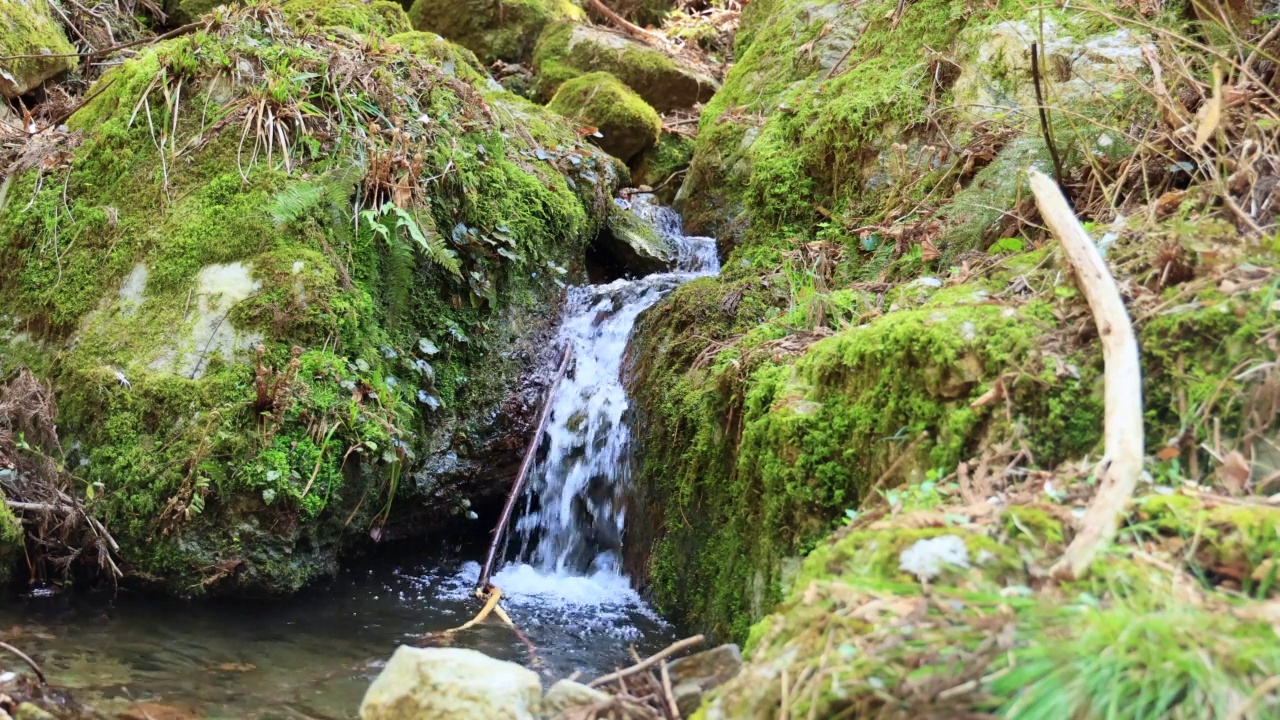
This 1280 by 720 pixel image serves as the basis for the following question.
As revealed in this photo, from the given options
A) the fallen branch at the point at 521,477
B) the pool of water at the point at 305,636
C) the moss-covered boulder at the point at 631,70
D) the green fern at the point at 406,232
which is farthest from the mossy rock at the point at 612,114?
the pool of water at the point at 305,636

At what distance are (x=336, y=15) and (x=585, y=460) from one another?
416 cm

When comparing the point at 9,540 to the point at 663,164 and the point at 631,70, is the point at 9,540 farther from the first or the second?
the point at 631,70

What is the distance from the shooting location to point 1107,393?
2275 millimetres

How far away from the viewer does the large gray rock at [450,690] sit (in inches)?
84.4

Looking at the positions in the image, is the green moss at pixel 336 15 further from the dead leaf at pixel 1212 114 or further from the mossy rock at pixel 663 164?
the dead leaf at pixel 1212 114

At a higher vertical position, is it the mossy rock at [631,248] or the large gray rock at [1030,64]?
the large gray rock at [1030,64]

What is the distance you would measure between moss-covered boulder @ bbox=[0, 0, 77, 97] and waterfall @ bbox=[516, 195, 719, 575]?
4674mm

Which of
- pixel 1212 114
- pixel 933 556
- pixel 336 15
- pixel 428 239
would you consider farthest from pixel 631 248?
pixel 933 556

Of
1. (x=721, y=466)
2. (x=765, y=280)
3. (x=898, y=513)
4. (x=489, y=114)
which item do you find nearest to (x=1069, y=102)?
(x=765, y=280)

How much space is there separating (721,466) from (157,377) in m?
2.98

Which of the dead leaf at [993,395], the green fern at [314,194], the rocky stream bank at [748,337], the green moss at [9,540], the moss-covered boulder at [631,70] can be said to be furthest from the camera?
the moss-covered boulder at [631,70]

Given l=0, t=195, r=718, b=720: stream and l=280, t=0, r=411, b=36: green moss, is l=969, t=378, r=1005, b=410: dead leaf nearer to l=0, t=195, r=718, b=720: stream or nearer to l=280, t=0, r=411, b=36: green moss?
l=0, t=195, r=718, b=720: stream

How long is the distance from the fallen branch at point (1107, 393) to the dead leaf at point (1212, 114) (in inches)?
21.8

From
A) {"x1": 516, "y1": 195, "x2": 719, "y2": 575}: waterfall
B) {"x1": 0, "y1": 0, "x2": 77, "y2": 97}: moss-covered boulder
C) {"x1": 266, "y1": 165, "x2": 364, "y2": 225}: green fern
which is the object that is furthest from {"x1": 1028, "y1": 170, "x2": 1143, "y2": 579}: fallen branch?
{"x1": 0, "y1": 0, "x2": 77, "y2": 97}: moss-covered boulder
